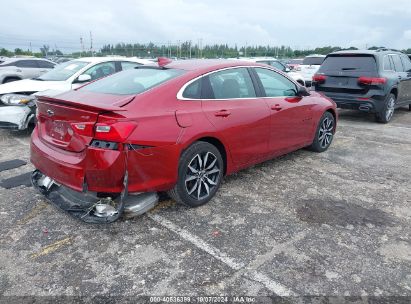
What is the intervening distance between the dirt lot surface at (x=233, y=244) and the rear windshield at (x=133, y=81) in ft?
4.27

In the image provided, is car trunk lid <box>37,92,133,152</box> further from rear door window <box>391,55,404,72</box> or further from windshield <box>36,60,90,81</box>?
rear door window <box>391,55,404,72</box>

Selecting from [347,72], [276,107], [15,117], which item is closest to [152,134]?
[276,107]

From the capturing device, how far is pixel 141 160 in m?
3.14

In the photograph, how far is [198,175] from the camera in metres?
3.77

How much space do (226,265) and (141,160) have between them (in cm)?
115

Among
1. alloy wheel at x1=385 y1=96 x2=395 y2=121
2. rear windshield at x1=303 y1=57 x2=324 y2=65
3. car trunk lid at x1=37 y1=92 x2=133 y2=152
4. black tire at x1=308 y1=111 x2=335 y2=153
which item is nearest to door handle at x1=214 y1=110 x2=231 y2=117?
car trunk lid at x1=37 y1=92 x2=133 y2=152

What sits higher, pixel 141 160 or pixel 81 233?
pixel 141 160

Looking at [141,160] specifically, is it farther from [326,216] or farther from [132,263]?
[326,216]

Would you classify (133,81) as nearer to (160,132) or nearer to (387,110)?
(160,132)

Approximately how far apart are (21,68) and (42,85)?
8.66 meters

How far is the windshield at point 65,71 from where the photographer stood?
23.5 feet

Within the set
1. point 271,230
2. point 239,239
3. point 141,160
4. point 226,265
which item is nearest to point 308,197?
point 271,230

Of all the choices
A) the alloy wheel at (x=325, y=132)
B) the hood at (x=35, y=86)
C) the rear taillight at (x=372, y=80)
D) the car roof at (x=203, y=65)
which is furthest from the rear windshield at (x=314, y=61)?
the car roof at (x=203, y=65)

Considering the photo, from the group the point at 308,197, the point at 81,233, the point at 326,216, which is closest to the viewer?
the point at 81,233
